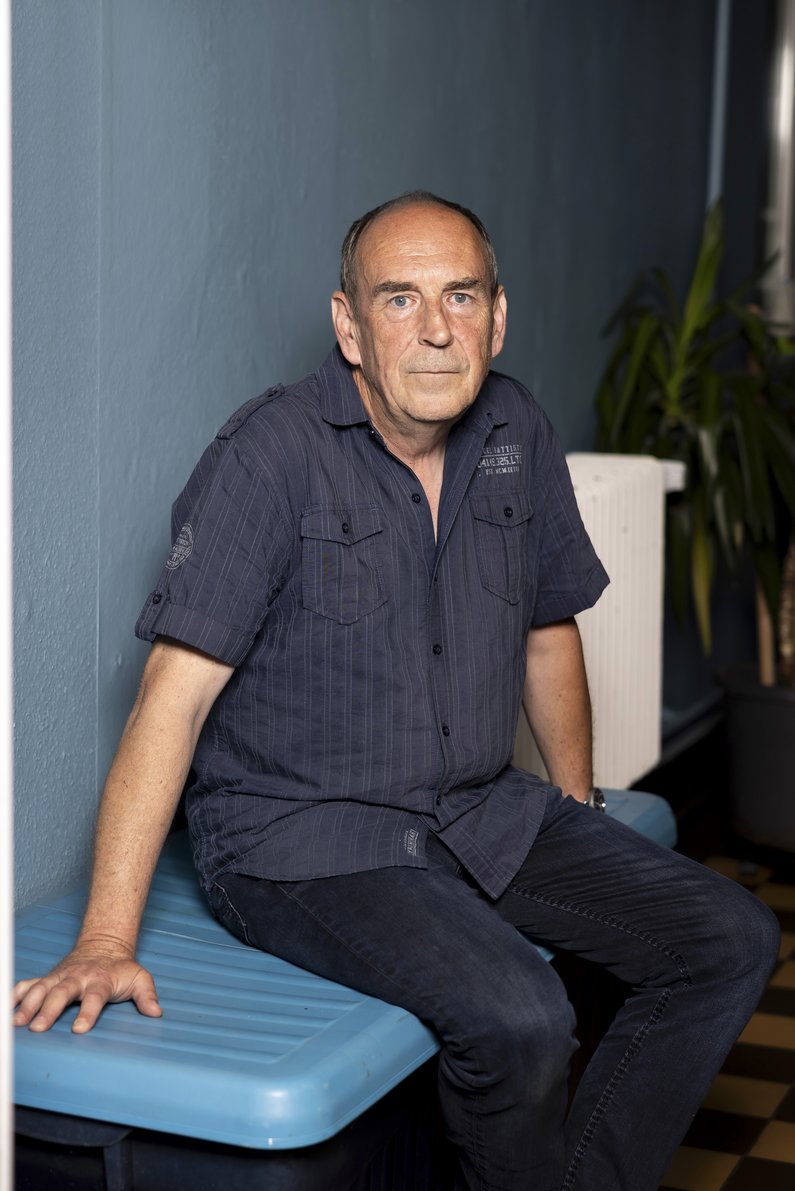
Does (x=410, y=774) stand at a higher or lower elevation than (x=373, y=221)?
lower

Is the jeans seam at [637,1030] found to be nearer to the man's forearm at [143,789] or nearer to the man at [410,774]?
the man at [410,774]

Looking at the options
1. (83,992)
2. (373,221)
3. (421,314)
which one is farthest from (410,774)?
(373,221)

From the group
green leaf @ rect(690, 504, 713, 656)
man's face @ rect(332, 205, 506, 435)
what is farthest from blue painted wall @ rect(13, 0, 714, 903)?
green leaf @ rect(690, 504, 713, 656)

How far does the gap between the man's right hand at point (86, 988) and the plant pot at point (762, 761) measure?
250 centimetres

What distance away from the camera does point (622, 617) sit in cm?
319

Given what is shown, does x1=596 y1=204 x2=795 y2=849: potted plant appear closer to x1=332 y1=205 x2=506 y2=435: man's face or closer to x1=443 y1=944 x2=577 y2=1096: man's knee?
x1=332 y1=205 x2=506 y2=435: man's face

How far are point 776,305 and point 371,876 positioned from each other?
3.64 m

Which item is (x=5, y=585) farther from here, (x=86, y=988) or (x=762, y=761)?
(x=762, y=761)

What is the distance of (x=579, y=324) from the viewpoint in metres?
3.64

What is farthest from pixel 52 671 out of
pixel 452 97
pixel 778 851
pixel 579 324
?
pixel 778 851

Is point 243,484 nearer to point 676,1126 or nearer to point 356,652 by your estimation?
point 356,652

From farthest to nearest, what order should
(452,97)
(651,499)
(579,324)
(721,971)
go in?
(579,324) → (651,499) → (452,97) → (721,971)

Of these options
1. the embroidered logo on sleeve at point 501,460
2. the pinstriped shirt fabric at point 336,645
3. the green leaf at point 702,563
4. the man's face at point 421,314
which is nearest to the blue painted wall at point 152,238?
the pinstriped shirt fabric at point 336,645

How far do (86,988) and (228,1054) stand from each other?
185 mm
